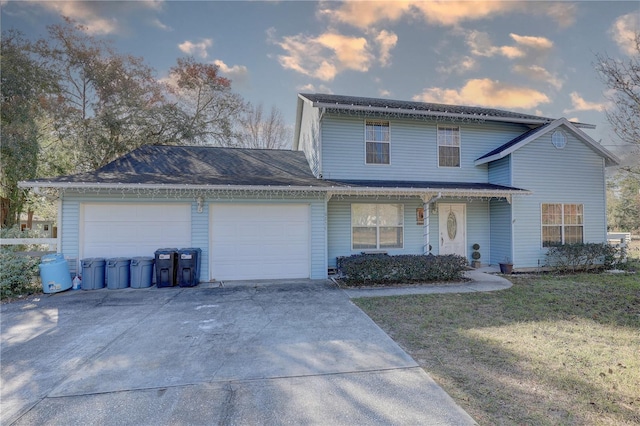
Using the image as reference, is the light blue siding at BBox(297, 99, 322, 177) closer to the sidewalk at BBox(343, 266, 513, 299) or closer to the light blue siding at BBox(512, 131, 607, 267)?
the sidewalk at BBox(343, 266, 513, 299)

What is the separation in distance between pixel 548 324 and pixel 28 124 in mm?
17615

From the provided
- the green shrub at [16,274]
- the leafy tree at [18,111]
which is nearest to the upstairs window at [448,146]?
the green shrub at [16,274]

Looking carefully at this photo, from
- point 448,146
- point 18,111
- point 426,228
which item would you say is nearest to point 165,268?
point 426,228

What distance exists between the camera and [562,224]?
33.4 ft

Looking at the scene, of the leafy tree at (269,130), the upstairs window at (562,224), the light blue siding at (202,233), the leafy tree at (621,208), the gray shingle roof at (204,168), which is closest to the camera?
the gray shingle roof at (204,168)

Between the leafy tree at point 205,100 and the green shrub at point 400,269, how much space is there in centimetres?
1300

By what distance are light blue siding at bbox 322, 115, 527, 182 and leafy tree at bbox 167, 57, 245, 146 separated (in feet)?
33.4

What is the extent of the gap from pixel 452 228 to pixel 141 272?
9813mm

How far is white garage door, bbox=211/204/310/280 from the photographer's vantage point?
8258 millimetres

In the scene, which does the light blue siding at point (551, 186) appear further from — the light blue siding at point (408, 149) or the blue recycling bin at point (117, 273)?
the blue recycling bin at point (117, 273)

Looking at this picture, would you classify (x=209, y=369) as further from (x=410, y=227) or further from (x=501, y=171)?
(x=501, y=171)

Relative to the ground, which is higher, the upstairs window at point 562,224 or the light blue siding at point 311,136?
the light blue siding at point 311,136

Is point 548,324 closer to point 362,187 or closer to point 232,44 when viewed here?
point 362,187

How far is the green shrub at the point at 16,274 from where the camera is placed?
6452 millimetres
